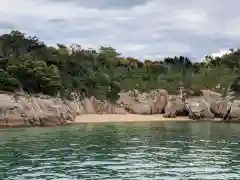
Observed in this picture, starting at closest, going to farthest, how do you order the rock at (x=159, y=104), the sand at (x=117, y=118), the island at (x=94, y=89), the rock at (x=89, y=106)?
the island at (x=94, y=89)
the sand at (x=117, y=118)
the rock at (x=89, y=106)
the rock at (x=159, y=104)

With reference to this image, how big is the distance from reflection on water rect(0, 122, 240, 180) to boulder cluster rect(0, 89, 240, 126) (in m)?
9.41

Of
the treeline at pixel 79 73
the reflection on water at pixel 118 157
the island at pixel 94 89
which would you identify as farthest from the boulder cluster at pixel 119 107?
the reflection on water at pixel 118 157

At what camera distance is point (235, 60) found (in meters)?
67.7

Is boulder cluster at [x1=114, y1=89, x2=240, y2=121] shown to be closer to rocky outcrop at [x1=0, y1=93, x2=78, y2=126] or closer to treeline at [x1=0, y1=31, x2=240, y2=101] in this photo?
treeline at [x1=0, y1=31, x2=240, y2=101]

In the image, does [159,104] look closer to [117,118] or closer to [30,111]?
[117,118]

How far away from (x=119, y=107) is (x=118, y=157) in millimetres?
Answer: 36352

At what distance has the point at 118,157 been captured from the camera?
19938mm

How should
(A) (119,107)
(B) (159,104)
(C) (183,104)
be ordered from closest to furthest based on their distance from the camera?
(C) (183,104) → (A) (119,107) → (B) (159,104)

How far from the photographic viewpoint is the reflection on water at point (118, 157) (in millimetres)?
15641

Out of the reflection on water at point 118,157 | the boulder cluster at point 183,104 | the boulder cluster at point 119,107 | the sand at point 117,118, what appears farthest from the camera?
the boulder cluster at point 183,104

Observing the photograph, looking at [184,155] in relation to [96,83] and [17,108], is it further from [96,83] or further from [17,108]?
[96,83]

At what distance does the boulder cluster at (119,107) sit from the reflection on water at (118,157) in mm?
9408

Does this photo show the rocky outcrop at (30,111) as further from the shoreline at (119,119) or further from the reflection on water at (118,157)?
the reflection on water at (118,157)

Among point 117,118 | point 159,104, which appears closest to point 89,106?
point 117,118
